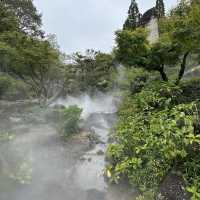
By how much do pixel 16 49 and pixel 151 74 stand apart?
6.58 m

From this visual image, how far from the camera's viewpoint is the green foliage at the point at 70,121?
11.1 metres

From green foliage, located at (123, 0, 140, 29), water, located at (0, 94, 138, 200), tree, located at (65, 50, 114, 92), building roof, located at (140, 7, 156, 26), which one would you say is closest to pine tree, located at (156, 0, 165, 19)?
building roof, located at (140, 7, 156, 26)

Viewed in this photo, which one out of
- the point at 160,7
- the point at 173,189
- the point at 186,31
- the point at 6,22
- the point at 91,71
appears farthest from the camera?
the point at 160,7

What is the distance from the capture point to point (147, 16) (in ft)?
87.2

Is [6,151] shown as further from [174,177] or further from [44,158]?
[174,177]

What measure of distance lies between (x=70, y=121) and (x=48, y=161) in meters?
2.32

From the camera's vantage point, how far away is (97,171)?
8969mm

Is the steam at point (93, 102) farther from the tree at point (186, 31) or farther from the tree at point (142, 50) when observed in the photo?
the tree at point (186, 31)

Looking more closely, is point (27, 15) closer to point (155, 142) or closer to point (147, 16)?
point (147, 16)

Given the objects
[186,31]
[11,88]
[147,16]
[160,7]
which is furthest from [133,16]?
[186,31]

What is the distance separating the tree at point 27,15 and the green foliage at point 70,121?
13.8 metres

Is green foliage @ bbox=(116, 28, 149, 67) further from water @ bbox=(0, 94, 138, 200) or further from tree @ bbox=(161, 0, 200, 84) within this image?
water @ bbox=(0, 94, 138, 200)

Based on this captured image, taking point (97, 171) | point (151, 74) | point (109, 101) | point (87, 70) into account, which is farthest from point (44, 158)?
point (87, 70)

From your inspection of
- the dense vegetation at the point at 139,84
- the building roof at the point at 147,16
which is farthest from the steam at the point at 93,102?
the building roof at the point at 147,16
